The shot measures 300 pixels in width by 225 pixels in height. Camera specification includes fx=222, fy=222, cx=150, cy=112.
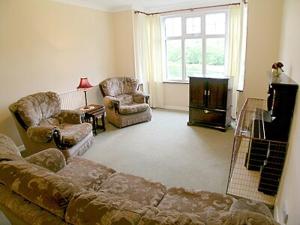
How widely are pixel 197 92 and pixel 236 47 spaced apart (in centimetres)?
142

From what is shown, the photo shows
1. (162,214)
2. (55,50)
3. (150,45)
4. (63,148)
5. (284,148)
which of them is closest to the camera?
(162,214)

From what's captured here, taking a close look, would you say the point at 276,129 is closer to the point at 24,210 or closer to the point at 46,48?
the point at 24,210

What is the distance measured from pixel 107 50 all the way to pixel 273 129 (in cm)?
454

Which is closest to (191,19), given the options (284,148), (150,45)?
(150,45)

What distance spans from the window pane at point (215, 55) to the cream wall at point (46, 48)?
2.61m

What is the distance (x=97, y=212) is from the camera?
1.05 metres

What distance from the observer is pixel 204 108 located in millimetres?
4590

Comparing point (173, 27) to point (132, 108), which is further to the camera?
point (173, 27)

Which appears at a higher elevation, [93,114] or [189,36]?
[189,36]

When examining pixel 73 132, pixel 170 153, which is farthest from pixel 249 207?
pixel 73 132

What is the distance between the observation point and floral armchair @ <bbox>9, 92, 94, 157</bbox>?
10.4 feet

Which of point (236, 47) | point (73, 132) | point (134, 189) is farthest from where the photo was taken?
point (236, 47)

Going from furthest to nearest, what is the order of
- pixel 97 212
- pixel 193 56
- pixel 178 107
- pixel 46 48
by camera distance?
pixel 178 107 < pixel 193 56 < pixel 46 48 < pixel 97 212

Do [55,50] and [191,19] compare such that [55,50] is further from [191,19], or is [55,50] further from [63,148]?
[191,19]
